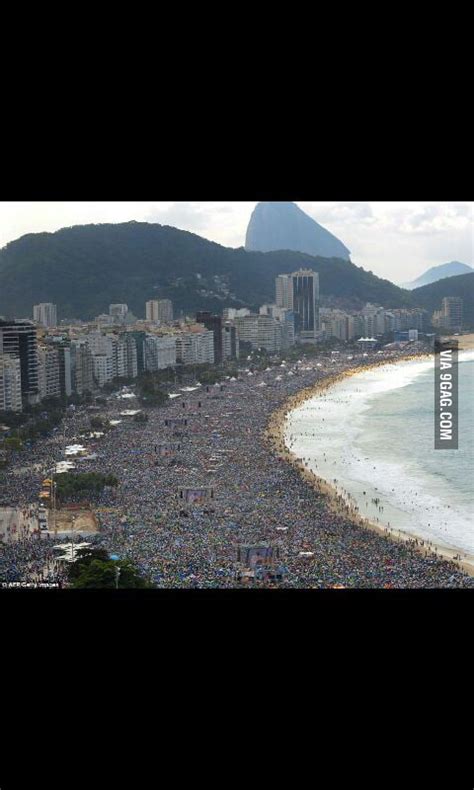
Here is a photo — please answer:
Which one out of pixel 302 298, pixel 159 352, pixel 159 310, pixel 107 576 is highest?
pixel 302 298

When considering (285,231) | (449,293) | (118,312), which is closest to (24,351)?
(118,312)

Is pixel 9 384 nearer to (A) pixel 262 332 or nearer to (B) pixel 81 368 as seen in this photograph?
(B) pixel 81 368

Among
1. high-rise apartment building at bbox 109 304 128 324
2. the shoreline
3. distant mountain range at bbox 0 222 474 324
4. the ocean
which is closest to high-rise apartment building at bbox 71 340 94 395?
the shoreline

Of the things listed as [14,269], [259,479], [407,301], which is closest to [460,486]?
[259,479]

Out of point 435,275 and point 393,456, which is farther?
point 435,275

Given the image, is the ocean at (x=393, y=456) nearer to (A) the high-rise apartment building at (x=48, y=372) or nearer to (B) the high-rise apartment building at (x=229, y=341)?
(B) the high-rise apartment building at (x=229, y=341)
